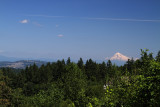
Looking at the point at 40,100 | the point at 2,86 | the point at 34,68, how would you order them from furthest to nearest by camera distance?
the point at 34,68 → the point at 2,86 → the point at 40,100

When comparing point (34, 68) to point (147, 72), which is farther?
point (34, 68)

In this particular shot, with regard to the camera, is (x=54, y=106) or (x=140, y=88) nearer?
(x=140, y=88)

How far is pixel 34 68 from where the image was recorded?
121 metres

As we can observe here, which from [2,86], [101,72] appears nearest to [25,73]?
[101,72]

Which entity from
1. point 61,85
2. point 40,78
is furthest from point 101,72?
point 61,85

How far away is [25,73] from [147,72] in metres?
118

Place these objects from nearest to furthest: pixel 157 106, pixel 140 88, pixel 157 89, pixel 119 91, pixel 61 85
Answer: pixel 157 106 < pixel 157 89 < pixel 140 88 < pixel 119 91 < pixel 61 85

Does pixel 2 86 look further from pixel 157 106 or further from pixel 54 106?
pixel 157 106

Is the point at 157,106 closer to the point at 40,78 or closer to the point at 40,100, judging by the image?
the point at 40,100

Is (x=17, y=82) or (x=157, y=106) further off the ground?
(x=157, y=106)

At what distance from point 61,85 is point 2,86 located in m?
12.5

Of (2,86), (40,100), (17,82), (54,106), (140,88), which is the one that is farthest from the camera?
(17,82)

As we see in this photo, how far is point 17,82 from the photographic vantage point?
10131cm

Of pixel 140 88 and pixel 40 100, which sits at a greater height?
pixel 140 88
